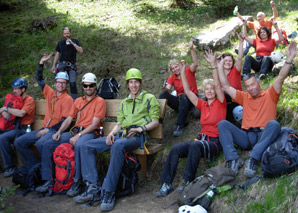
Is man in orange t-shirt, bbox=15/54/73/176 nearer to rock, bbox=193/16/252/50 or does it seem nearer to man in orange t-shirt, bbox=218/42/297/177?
man in orange t-shirt, bbox=218/42/297/177

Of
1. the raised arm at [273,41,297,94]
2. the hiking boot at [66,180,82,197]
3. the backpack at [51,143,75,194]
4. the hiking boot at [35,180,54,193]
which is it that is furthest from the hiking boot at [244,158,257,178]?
the hiking boot at [35,180,54,193]

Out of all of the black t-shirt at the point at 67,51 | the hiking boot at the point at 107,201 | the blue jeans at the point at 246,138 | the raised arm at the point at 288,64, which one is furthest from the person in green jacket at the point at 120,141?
the black t-shirt at the point at 67,51

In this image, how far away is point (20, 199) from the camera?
236 inches

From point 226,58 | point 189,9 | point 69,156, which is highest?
A: point 189,9

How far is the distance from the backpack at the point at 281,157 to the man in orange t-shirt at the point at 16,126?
18.3 ft

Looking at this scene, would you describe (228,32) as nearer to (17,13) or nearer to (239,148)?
(239,148)

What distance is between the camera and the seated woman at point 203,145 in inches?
196

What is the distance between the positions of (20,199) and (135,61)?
634 centimetres

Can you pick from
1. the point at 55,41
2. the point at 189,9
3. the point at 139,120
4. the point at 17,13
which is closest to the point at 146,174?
the point at 139,120

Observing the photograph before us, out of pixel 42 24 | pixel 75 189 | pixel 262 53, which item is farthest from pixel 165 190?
pixel 42 24

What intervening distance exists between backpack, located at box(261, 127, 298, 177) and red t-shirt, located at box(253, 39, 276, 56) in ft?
12.6

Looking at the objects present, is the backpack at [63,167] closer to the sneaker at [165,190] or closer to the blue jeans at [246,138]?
the sneaker at [165,190]

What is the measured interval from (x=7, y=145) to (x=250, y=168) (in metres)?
5.57

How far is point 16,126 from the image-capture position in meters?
7.42
